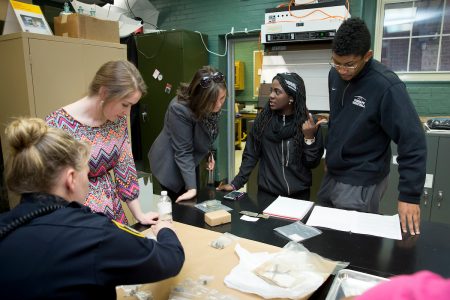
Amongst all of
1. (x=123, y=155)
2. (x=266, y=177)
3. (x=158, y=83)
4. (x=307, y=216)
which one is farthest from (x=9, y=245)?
(x=158, y=83)

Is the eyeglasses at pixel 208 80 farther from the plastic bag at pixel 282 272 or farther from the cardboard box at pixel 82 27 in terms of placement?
the cardboard box at pixel 82 27

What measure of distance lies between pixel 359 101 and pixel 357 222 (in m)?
0.57

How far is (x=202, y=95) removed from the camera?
5.88ft

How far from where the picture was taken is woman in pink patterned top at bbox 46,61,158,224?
1.36 m

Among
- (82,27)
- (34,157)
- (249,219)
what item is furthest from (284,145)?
(82,27)

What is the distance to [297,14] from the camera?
3.04m

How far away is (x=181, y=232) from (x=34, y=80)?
1816 millimetres

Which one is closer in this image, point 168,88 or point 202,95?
point 202,95

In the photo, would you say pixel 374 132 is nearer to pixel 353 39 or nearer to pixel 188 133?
pixel 353 39

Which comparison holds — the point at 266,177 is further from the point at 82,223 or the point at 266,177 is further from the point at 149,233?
the point at 82,223

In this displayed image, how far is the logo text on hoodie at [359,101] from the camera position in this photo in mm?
1591

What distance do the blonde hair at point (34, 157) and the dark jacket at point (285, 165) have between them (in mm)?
1230

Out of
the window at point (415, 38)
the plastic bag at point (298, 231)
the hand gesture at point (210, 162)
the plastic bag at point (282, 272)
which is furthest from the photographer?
the window at point (415, 38)

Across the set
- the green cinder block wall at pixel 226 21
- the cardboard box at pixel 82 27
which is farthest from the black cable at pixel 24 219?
the green cinder block wall at pixel 226 21
